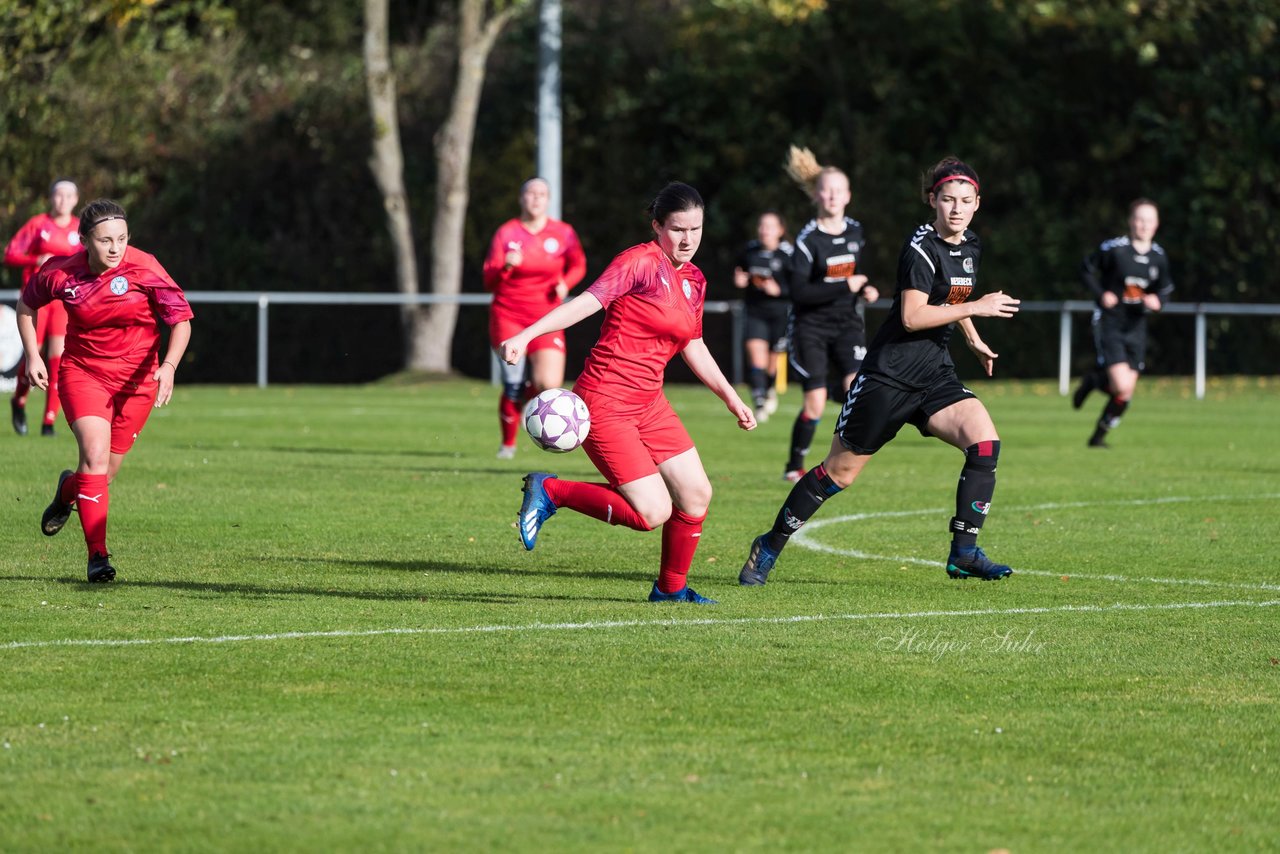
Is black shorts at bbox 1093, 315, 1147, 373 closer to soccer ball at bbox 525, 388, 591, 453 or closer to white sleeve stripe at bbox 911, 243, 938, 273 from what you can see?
white sleeve stripe at bbox 911, 243, 938, 273

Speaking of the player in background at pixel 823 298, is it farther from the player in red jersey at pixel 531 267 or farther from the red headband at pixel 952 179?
the red headband at pixel 952 179

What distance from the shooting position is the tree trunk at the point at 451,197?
109 ft

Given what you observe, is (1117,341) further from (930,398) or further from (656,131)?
(656,131)

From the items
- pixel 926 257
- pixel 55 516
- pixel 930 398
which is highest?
pixel 926 257

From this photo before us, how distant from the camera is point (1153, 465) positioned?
17016mm

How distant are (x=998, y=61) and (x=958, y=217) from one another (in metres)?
26.8

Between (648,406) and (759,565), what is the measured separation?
1.16 meters

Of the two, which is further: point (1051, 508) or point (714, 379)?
point (1051, 508)

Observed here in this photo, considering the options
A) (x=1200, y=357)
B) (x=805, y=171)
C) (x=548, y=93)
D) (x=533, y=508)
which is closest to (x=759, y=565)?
(x=533, y=508)

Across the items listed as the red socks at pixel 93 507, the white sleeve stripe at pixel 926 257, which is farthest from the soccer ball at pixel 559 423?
the red socks at pixel 93 507

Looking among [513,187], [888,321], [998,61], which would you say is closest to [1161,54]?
[998,61]

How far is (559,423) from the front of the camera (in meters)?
8.34

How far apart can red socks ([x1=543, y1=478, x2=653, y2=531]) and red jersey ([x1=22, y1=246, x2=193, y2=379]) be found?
1.98 meters

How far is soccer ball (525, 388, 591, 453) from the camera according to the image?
27.4 ft
